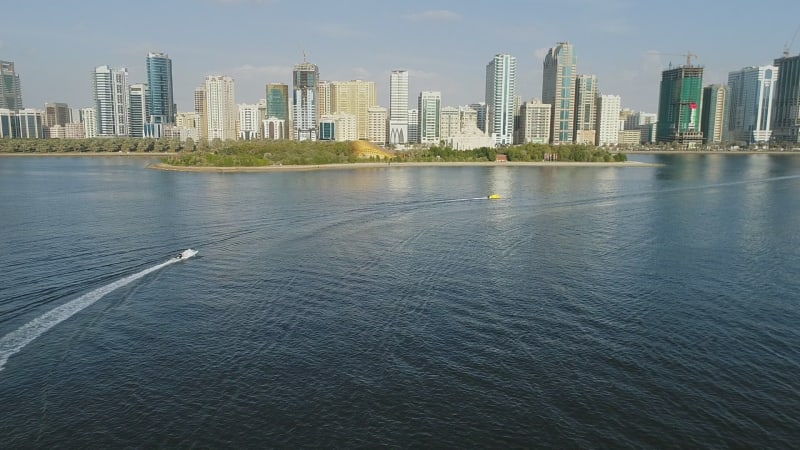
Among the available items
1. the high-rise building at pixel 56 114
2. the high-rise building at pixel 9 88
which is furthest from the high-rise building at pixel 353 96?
the high-rise building at pixel 9 88

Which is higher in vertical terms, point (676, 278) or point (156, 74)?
point (156, 74)

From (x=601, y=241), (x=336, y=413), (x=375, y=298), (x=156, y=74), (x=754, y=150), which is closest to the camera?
(x=336, y=413)

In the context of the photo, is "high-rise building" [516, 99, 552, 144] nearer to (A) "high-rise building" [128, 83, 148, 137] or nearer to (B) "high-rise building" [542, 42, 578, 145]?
(B) "high-rise building" [542, 42, 578, 145]

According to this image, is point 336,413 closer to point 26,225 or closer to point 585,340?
point 585,340

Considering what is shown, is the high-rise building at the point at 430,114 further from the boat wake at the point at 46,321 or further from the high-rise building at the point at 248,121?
the boat wake at the point at 46,321

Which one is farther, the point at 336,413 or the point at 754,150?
the point at 754,150

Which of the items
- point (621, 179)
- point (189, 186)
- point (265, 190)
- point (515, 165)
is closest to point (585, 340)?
point (265, 190)

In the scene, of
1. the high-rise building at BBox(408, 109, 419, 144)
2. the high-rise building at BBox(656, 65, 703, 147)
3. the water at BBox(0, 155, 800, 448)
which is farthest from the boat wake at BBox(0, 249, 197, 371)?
the high-rise building at BBox(408, 109, 419, 144)
